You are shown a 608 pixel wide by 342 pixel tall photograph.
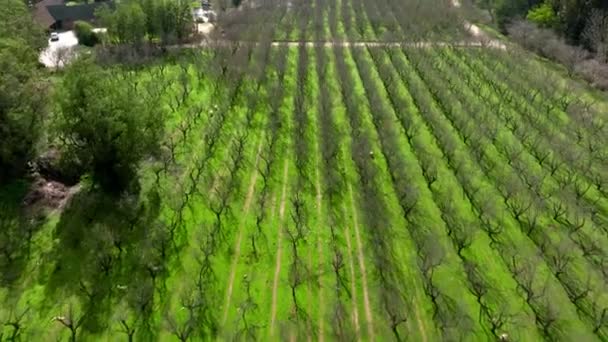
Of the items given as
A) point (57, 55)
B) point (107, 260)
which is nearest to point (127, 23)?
point (57, 55)

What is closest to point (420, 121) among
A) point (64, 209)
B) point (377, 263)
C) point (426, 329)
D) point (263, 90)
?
point (263, 90)

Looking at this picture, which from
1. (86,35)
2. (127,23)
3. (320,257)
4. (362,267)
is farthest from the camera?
(86,35)

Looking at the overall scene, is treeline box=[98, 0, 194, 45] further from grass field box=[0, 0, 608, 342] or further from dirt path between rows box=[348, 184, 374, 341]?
dirt path between rows box=[348, 184, 374, 341]

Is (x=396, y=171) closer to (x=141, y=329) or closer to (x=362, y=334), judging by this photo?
(x=362, y=334)

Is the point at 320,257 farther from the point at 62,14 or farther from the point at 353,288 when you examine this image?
the point at 62,14

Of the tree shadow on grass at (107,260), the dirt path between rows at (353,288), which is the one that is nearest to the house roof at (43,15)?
the tree shadow on grass at (107,260)

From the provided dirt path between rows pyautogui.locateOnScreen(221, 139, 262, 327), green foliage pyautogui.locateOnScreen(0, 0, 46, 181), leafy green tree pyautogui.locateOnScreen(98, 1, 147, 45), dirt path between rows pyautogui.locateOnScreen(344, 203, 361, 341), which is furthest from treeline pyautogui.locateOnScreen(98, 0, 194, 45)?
dirt path between rows pyautogui.locateOnScreen(344, 203, 361, 341)
